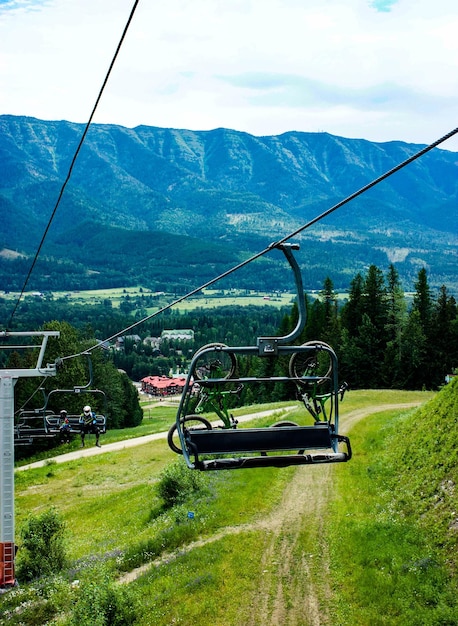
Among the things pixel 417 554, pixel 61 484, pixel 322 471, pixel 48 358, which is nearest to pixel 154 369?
pixel 48 358

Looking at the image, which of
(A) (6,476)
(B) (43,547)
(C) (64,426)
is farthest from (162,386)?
(A) (6,476)

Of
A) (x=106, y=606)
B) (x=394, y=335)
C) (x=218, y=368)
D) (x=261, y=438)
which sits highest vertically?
(x=218, y=368)

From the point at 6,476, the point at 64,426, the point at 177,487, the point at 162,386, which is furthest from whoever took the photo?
the point at 162,386

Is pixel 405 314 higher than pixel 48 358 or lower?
higher

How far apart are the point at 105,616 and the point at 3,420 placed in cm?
921

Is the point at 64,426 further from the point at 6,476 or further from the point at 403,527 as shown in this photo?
the point at 403,527

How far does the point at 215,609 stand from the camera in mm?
19266

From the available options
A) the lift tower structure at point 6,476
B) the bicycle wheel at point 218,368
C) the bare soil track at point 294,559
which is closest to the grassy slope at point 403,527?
the bare soil track at point 294,559

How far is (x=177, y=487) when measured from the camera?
96.9ft

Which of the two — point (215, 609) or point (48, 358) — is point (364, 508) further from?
point (48, 358)

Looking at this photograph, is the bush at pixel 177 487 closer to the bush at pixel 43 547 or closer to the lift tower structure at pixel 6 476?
the bush at pixel 43 547

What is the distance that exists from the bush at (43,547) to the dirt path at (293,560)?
151 inches

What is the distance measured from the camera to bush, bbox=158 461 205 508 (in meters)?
29.2

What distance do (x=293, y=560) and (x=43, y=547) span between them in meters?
9.93
